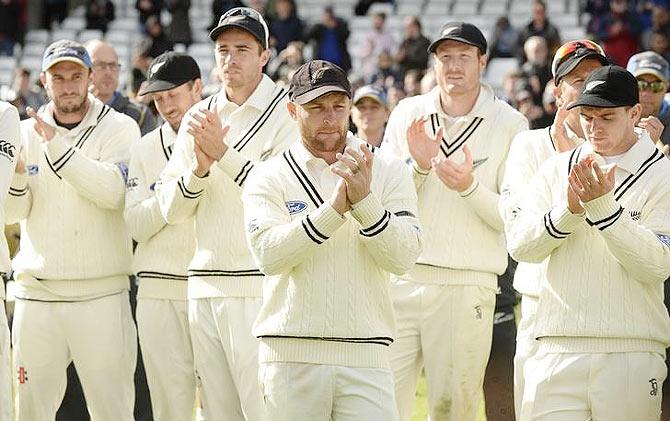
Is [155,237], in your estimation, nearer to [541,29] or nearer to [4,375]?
[4,375]

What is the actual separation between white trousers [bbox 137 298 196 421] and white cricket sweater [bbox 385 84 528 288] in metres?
1.33

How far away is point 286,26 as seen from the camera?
20.6m

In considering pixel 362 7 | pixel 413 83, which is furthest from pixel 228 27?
pixel 362 7

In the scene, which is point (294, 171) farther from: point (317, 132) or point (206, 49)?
point (206, 49)

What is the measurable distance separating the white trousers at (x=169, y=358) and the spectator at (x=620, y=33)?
444 inches

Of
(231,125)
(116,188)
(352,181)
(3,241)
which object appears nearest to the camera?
(352,181)

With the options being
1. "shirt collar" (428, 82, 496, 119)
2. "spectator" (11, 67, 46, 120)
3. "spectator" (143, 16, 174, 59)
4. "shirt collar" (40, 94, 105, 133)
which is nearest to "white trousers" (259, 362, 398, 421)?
"shirt collar" (428, 82, 496, 119)

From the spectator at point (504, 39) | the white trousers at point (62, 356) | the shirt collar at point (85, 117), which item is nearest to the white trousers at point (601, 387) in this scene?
the white trousers at point (62, 356)

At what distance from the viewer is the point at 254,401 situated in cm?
767

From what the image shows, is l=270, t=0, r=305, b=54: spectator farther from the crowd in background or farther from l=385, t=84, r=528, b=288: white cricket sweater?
l=385, t=84, r=528, b=288: white cricket sweater

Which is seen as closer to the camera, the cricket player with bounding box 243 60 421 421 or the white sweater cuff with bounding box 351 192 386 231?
the white sweater cuff with bounding box 351 192 386 231

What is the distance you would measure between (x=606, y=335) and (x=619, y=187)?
69 cm

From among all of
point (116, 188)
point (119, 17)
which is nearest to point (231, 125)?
point (116, 188)

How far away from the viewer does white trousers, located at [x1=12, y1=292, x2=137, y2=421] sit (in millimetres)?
8523
